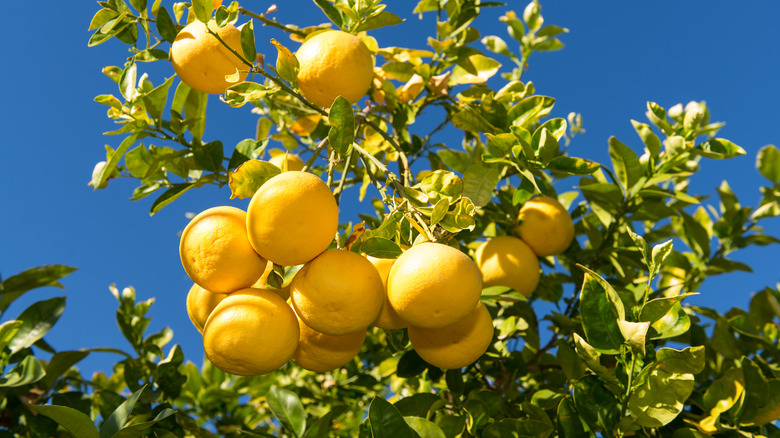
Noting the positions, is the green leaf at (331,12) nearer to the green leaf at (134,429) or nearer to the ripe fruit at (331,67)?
the ripe fruit at (331,67)

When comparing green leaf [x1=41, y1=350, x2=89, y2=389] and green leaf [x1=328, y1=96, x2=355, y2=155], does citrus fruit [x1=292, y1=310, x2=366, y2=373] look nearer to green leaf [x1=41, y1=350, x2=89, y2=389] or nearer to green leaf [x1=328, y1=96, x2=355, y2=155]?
green leaf [x1=328, y1=96, x2=355, y2=155]

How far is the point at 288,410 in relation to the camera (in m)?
1.35

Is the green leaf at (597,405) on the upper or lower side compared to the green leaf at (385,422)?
lower

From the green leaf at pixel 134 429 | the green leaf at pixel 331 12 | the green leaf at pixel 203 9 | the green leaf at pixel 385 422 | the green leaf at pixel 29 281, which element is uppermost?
the green leaf at pixel 203 9

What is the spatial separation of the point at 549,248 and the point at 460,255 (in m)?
0.77

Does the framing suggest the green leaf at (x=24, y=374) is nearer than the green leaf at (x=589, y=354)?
No

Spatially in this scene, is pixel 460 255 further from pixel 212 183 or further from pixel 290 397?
pixel 212 183

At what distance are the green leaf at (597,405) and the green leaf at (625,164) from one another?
2.38 ft

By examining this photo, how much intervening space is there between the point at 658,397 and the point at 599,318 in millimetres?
181

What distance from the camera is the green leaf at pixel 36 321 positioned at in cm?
156

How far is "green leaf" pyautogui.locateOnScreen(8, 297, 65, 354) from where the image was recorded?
156 cm

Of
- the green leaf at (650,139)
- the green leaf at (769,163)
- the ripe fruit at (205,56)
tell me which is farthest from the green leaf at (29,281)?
the green leaf at (769,163)

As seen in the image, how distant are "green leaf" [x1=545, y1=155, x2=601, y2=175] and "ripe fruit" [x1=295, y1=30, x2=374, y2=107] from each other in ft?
1.68

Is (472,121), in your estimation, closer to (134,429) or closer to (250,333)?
(250,333)
